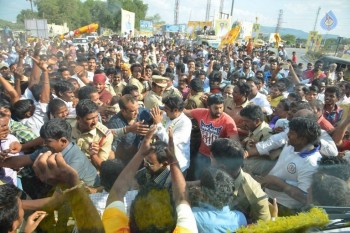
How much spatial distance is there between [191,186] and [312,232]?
737 millimetres

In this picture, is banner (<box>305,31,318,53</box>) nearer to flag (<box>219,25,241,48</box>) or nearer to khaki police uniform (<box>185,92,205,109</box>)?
khaki police uniform (<box>185,92,205,109</box>)

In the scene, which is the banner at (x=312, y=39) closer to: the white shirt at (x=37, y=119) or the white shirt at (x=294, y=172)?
the white shirt at (x=294, y=172)

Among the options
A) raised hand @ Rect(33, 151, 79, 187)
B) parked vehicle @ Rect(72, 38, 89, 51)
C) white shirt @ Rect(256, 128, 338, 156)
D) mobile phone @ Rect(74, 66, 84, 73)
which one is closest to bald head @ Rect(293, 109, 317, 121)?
white shirt @ Rect(256, 128, 338, 156)

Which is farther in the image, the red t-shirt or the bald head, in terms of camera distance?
the red t-shirt

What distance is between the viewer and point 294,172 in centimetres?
217

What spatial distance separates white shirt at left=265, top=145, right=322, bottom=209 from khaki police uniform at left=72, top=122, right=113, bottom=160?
1.37m

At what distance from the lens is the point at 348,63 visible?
29.1ft

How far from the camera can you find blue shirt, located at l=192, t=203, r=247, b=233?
5.72 feet

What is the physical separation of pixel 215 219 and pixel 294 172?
78cm

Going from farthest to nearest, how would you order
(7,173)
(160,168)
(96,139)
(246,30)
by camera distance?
(246,30), (96,139), (7,173), (160,168)

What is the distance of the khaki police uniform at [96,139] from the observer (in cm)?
259

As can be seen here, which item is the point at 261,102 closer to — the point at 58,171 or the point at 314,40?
the point at 58,171

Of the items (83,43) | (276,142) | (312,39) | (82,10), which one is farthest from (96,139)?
(83,43)

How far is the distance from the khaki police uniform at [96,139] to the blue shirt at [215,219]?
1.10 m
